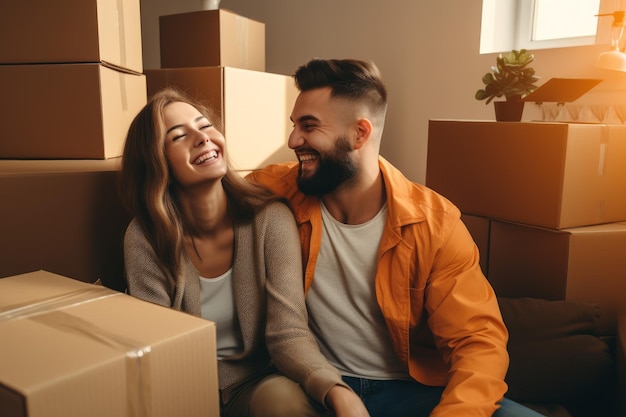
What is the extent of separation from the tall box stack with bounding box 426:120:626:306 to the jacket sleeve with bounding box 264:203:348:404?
694 mm

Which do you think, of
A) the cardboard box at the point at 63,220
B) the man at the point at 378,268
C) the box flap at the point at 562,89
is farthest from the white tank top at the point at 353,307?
the box flap at the point at 562,89

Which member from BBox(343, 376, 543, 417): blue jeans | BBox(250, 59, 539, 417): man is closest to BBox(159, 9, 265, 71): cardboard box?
BBox(250, 59, 539, 417): man

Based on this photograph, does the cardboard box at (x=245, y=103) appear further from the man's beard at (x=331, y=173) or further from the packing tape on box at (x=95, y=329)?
the packing tape on box at (x=95, y=329)

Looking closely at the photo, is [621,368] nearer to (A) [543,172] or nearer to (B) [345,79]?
(A) [543,172]

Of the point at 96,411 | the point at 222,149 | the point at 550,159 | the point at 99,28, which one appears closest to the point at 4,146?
the point at 99,28

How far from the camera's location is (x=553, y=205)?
56.2 inches

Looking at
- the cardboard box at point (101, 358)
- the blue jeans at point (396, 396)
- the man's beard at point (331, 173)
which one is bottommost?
the blue jeans at point (396, 396)

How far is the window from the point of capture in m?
2.03

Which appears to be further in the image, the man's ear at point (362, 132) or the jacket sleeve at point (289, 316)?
the man's ear at point (362, 132)

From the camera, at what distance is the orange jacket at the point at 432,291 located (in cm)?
105

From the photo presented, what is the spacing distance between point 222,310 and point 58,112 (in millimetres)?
642

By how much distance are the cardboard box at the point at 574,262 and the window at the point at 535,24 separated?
0.88m

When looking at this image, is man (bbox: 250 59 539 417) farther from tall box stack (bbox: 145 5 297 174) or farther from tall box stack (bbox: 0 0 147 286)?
tall box stack (bbox: 145 5 297 174)

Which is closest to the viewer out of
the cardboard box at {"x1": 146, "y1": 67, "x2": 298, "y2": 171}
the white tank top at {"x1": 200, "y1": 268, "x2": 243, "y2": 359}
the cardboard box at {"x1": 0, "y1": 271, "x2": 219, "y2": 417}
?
the cardboard box at {"x1": 0, "y1": 271, "x2": 219, "y2": 417}
